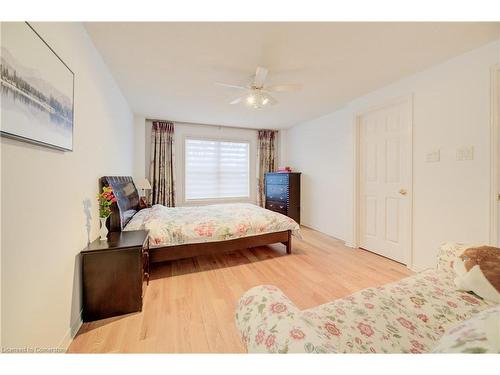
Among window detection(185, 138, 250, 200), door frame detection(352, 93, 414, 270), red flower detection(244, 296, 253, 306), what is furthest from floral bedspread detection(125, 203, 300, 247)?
window detection(185, 138, 250, 200)

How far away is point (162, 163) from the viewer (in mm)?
4523

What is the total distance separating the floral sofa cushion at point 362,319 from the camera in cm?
69

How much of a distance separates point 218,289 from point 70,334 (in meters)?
1.16

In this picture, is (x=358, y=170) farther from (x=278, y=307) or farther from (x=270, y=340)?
(x=270, y=340)

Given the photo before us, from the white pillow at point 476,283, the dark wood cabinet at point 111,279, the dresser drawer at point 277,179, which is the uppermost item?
the dresser drawer at point 277,179

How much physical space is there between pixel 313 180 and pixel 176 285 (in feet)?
11.3

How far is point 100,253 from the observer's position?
1.60m

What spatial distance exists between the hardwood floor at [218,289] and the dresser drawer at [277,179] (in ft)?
5.21

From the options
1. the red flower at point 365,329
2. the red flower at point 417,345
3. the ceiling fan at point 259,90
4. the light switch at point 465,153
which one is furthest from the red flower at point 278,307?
the light switch at point 465,153

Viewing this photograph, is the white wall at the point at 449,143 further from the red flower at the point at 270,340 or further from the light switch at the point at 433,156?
the red flower at the point at 270,340

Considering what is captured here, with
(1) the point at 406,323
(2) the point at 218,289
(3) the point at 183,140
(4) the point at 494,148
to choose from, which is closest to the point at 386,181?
(4) the point at 494,148

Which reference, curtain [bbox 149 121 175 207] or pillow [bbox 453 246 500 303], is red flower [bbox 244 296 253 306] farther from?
curtain [bbox 149 121 175 207]

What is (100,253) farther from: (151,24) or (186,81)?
(186,81)
